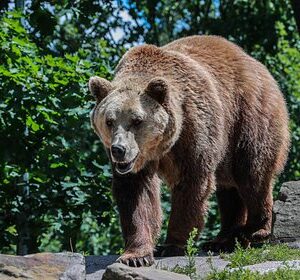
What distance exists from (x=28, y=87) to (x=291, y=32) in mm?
6401

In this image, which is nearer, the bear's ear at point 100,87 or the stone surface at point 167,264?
the stone surface at point 167,264

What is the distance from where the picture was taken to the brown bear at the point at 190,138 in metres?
6.41

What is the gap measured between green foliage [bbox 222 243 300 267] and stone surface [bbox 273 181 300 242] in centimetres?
49

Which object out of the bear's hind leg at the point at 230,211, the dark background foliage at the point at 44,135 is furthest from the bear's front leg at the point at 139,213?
the dark background foliage at the point at 44,135

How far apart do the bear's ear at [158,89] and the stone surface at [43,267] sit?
1.62 metres

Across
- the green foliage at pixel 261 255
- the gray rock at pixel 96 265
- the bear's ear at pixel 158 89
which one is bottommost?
the gray rock at pixel 96 265

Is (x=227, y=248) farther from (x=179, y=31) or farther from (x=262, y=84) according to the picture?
(x=179, y=31)

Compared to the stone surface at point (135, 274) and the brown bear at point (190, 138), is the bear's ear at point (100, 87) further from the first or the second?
the stone surface at point (135, 274)

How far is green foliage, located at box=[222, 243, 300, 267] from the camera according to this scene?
6.09m

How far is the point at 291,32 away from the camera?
1373 centimetres

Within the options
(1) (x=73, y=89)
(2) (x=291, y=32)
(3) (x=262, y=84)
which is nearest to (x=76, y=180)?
(1) (x=73, y=89)

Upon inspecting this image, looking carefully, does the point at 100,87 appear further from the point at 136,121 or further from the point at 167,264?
the point at 167,264

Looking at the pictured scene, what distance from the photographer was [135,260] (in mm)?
6066

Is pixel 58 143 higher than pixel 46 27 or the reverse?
the reverse
